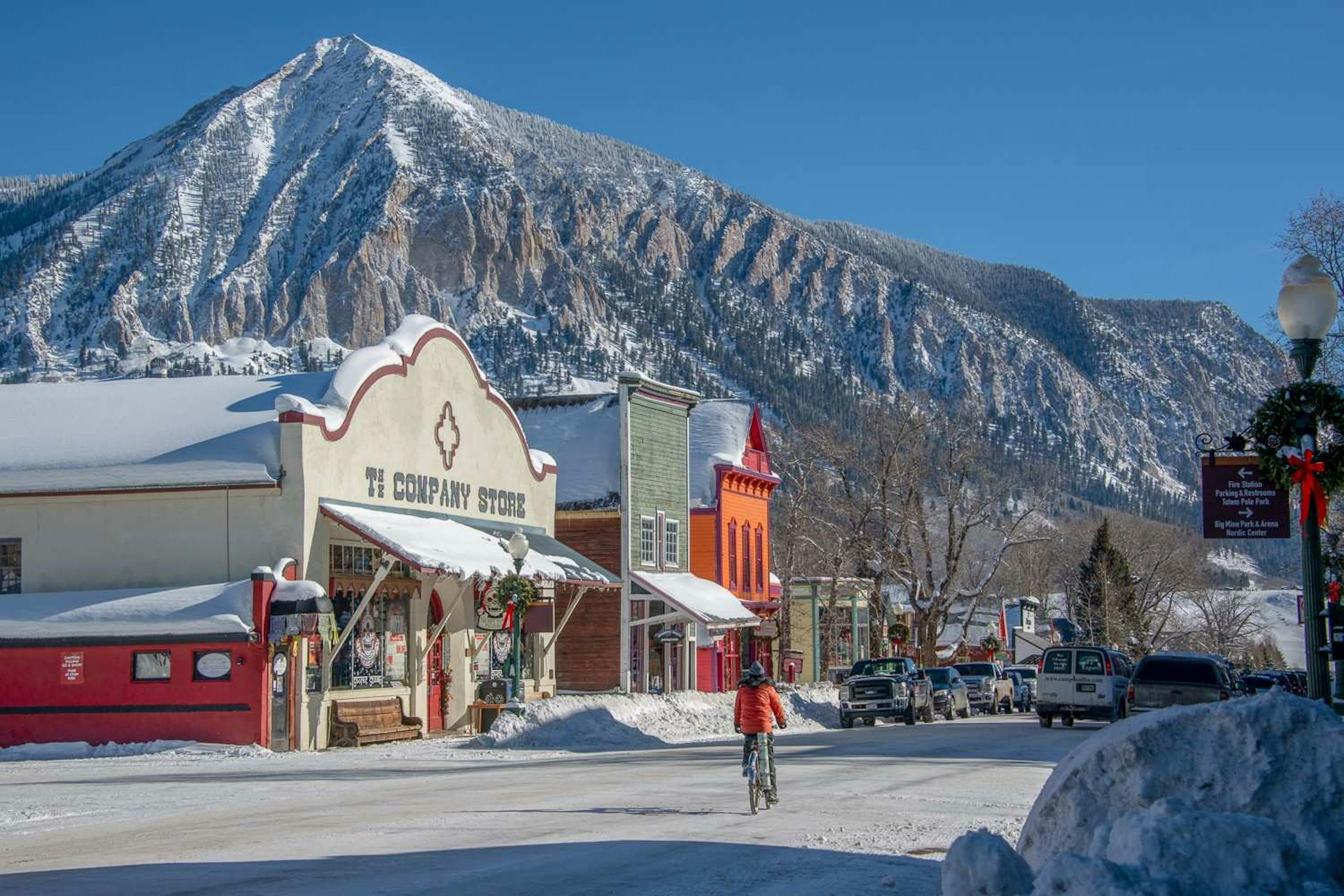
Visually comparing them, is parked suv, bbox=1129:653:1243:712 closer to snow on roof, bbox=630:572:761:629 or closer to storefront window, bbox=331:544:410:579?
snow on roof, bbox=630:572:761:629

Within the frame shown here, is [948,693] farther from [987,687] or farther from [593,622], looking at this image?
[593,622]

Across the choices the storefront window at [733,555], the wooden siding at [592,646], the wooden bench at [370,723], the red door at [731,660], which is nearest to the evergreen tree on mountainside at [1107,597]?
the red door at [731,660]

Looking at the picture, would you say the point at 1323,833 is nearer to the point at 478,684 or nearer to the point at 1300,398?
the point at 1300,398

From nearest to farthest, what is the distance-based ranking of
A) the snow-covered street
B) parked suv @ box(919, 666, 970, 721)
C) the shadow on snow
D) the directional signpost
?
the shadow on snow, the snow-covered street, the directional signpost, parked suv @ box(919, 666, 970, 721)

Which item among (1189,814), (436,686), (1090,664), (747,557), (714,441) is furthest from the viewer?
(747,557)

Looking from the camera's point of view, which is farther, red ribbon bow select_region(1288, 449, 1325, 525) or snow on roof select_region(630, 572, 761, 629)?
snow on roof select_region(630, 572, 761, 629)

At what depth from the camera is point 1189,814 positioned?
19.5ft

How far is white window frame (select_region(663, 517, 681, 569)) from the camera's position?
46.3m

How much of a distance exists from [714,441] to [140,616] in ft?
86.1

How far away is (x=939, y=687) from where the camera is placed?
148 feet

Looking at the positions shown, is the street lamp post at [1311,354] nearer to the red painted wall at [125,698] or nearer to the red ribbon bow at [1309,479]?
the red ribbon bow at [1309,479]

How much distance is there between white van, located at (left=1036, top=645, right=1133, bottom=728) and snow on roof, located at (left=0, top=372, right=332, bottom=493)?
59.6 feet

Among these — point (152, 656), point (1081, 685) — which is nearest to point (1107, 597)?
point (1081, 685)

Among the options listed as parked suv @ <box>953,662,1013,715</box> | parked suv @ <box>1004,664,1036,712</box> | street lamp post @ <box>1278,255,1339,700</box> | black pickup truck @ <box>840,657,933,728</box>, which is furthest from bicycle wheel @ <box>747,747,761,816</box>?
parked suv @ <box>1004,664,1036,712</box>
